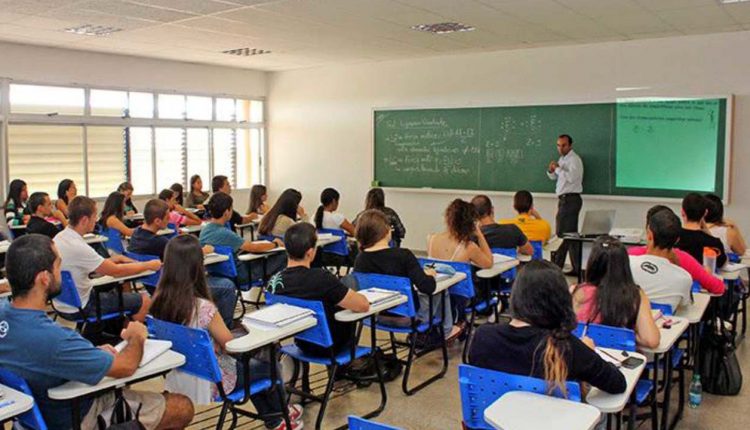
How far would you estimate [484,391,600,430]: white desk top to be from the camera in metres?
1.97

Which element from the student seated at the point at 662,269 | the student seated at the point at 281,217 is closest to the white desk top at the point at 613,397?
the student seated at the point at 662,269

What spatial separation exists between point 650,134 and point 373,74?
3989 millimetres

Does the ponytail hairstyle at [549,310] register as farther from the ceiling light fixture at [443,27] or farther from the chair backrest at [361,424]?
the ceiling light fixture at [443,27]

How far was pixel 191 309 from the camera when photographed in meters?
3.01

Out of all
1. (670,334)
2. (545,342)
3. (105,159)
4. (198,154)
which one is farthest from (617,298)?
(198,154)

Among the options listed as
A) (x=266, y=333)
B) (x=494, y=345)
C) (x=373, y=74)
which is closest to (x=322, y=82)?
(x=373, y=74)

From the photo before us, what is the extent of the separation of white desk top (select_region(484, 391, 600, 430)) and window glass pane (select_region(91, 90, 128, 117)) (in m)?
8.14

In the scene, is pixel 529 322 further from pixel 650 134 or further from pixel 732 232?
pixel 650 134

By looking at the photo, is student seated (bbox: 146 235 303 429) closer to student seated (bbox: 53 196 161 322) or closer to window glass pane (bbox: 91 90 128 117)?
student seated (bbox: 53 196 161 322)

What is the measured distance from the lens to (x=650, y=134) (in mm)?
7406

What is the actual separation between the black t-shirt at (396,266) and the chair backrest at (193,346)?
1.41m

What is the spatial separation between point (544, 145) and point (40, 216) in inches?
225

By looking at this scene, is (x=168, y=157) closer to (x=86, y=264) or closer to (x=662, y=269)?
(x=86, y=264)

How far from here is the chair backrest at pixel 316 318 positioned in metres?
3.27
